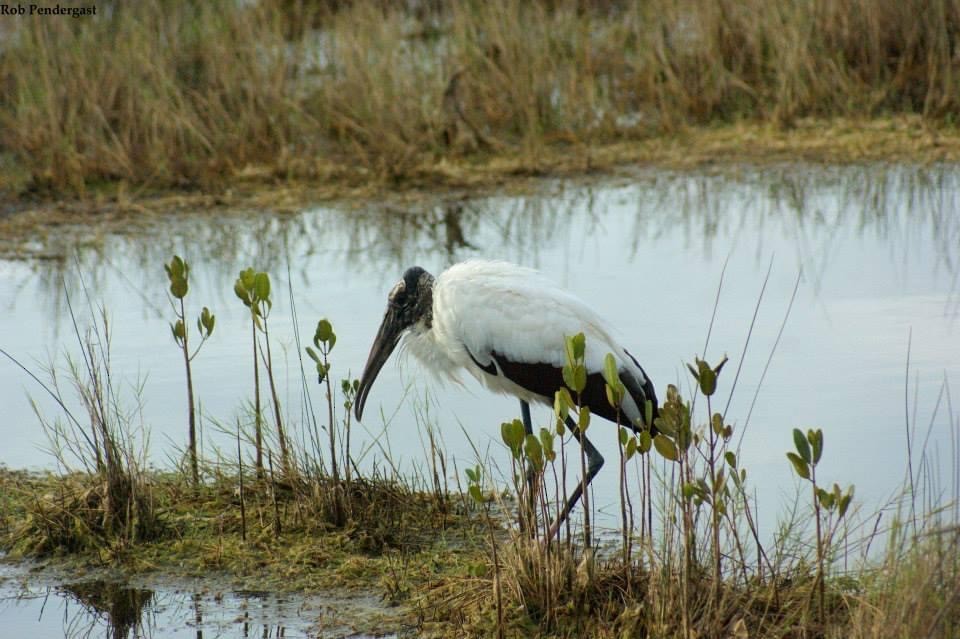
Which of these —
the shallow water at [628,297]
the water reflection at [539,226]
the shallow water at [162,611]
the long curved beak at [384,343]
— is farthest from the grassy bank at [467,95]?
the shallow water at [162,611]

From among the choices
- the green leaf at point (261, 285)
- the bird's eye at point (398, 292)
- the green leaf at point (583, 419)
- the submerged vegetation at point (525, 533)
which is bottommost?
the submerged vegetation at point (525, 533)

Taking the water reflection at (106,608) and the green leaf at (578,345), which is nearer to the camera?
the green leaf at (578,345)

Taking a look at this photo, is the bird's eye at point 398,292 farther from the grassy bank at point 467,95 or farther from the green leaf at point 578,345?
the grassy bank at point 467,95

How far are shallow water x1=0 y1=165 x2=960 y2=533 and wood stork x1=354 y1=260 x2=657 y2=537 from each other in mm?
271

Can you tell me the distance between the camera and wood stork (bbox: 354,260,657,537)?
454 cm

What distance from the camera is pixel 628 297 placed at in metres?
6.86

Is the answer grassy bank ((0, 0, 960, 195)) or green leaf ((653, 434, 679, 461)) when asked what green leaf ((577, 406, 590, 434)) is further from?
grassy bank ((0, 0, 960, 195))

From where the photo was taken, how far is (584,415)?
328cm

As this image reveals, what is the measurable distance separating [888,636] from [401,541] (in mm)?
1737

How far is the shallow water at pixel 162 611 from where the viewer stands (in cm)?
380

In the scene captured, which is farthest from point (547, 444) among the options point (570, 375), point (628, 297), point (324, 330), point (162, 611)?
point (628, 297)

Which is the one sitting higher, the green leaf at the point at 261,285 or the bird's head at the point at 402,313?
the green leaf at the point at 261,285

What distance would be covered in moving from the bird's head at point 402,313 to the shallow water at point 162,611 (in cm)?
115

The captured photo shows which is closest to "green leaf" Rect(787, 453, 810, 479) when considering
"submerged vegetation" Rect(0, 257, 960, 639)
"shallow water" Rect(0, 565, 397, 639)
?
"submerged vegetation" Rect(0, 257, 960, 639)
